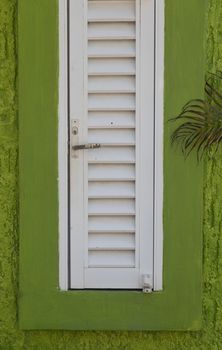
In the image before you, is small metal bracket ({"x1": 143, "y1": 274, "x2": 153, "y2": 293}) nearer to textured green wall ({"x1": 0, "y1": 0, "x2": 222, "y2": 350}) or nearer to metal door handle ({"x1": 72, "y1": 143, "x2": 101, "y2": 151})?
textured green wall ({"x1": 0, "y1": 0, "x2": 222, "y2": 350})

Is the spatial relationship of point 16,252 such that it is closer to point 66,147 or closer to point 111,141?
point 66,147

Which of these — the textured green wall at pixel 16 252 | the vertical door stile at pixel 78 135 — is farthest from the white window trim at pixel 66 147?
the textured green wall at pixel 16 252

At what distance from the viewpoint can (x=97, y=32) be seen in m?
2.84

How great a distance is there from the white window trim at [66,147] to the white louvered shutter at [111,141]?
0.03m

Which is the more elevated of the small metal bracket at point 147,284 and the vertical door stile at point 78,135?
the vertical door stile at point 78,135

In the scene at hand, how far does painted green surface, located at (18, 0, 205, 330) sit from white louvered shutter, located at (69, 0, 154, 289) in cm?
9

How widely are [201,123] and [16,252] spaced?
1.14 meters

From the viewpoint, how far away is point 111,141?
2867 millimetres

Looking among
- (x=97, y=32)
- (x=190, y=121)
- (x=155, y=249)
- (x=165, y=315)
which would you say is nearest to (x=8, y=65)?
(x=97, y=32)

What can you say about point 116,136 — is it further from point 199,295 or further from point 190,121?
point 199,295

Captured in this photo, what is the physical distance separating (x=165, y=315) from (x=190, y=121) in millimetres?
982

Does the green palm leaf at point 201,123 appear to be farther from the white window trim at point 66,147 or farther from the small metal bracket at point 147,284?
the small metal bracket at point 147,284

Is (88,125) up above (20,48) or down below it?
below

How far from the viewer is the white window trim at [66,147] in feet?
9.28
